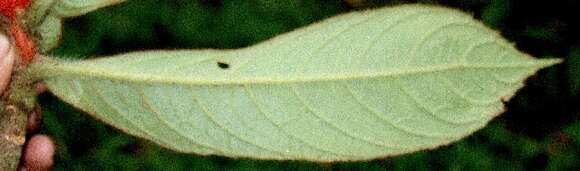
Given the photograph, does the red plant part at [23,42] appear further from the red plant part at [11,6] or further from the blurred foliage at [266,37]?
the blurred foliage at [266,37]

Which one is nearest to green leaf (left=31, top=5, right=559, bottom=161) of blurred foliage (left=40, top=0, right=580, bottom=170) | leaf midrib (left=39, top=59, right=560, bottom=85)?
leaf midrib (left=39, top=59, right=560, bottom=85)

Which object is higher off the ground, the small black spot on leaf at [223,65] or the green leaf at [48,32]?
the green leaf at [48,32]

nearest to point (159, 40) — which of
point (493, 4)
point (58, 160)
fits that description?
point (58, 160)

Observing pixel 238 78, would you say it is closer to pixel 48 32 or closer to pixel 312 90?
pixel 312 90

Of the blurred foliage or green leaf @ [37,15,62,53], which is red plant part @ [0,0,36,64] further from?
the blurred foliage

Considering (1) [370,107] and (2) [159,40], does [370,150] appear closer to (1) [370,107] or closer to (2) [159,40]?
(1) [370,107]

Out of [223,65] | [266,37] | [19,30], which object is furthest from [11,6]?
[266,37]

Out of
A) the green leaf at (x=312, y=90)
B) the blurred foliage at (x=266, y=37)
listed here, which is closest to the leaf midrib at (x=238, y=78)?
the green leaf at (x=312, y=90)
